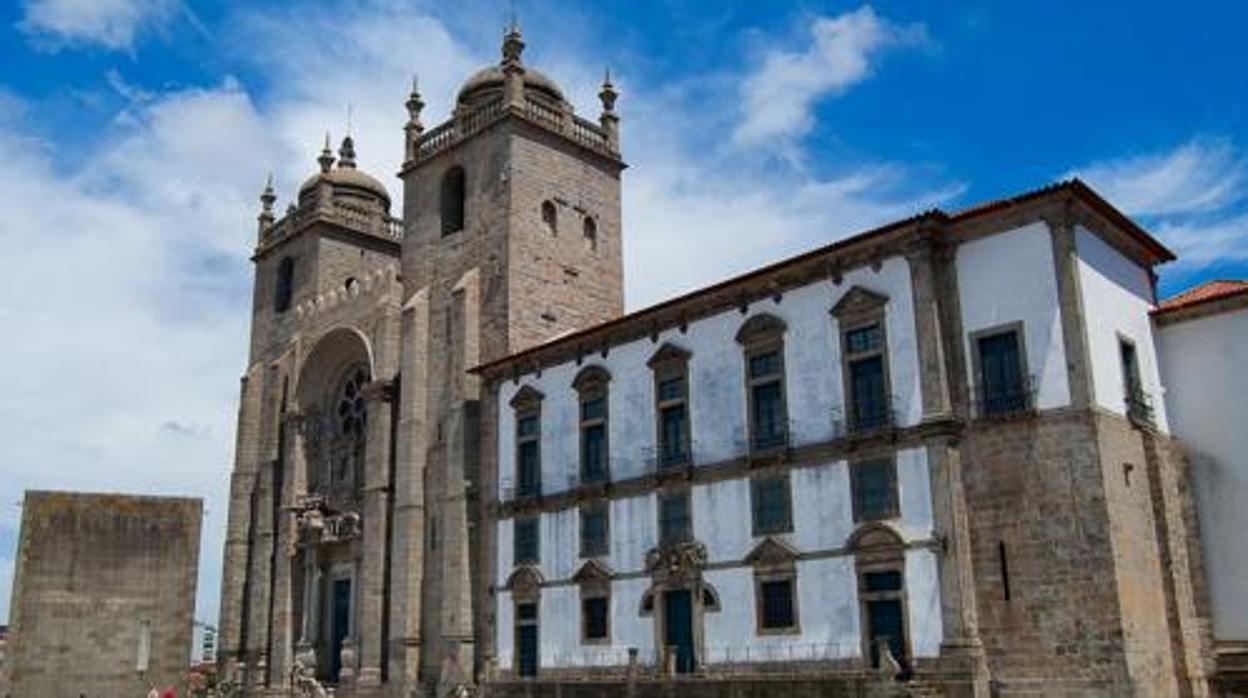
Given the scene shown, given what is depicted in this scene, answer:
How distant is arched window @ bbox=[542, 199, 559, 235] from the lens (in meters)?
36.5

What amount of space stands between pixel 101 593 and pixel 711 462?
21.5 metres

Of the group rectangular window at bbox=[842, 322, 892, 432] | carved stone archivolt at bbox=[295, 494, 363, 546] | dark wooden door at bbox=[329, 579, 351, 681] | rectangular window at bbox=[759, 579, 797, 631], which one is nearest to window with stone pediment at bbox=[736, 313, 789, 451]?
rectangular window at bbox=[842, 322, 892, 432]

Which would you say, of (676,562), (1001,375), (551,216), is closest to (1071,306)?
(1001,375)

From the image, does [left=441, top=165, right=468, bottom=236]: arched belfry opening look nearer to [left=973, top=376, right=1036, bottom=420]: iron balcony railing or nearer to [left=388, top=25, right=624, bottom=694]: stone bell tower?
[left=388, top=25, right=624, bottom=694]: stone bell tower

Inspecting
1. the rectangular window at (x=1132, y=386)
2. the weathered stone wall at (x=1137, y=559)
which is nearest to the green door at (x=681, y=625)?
the weathered stone wall at (x=1137, y=559)

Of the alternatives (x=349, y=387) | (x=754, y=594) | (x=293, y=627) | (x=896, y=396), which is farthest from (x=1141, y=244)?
(x=293, y=627)

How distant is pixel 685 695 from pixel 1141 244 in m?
13.7

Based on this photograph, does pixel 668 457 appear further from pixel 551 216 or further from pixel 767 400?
pixel 551 216

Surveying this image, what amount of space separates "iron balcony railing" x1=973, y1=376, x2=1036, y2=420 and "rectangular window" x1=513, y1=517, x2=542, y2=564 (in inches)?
506

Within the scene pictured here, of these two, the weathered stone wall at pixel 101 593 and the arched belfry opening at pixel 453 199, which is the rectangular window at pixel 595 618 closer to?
the arched belfry opening at pixel 453 199

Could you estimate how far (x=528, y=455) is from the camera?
3212 centimetres

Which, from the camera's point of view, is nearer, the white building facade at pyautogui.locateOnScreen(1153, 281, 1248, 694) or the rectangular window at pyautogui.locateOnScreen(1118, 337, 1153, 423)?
the rectangular window at pyautogui.locateOnScreen(1118, 337, 1153, 423)

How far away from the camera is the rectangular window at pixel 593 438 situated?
2981 cm

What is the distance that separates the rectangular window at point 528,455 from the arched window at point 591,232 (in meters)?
7.70
